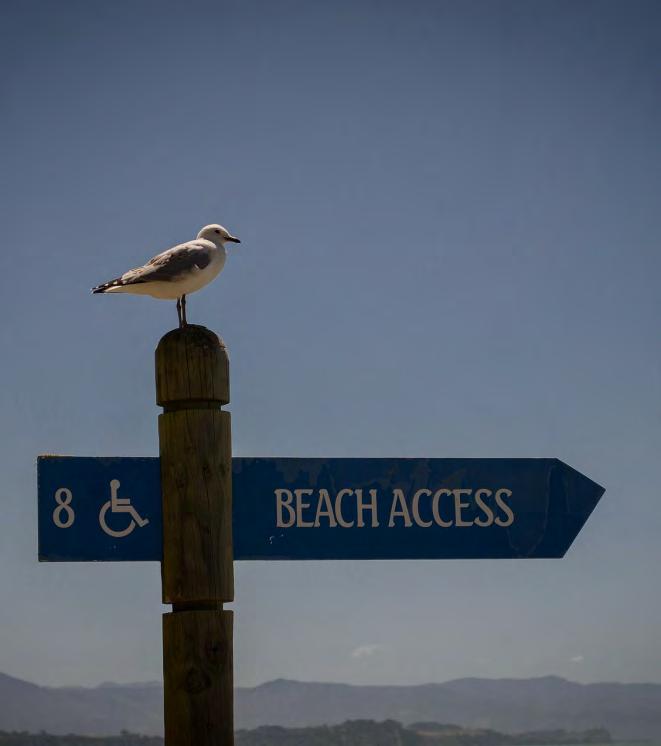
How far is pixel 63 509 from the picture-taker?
5.89 m

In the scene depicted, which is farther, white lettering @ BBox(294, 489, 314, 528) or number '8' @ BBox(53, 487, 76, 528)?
white lettering @ BBox(294, 489, 314, 528)

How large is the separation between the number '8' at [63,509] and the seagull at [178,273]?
1.04 metres

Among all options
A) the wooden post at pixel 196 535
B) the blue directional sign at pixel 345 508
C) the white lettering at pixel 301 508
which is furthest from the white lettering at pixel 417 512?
the wooden post at pixel 196 535

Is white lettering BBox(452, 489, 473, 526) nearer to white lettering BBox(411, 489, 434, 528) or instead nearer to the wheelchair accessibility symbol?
white lettering BBox(411, 489, 434, 528)

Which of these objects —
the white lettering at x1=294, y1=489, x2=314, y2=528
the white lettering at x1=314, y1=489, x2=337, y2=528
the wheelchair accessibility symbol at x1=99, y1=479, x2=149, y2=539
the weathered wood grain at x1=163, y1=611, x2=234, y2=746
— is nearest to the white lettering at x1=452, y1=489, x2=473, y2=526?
the white lettering at x1=314, y1=489, x2=337, y2=528

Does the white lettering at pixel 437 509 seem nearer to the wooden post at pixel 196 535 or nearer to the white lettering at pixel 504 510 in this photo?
the white lettering at pixel 504 510

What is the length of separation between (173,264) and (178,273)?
8 cm

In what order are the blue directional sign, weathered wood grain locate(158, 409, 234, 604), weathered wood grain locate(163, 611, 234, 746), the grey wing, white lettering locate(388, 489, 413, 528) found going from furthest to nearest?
the grey wing, white lettering locate(388, 489, 413, 528), the blue directional sign, weathered wood grain locate(158, 409, 234, 604), weathered wood grain locate(163, 611, 234, 746)

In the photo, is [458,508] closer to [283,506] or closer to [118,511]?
[283,506]

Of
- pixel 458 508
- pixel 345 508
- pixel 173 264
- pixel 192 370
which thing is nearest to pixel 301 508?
pixel 345 508

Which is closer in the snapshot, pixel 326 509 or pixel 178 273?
pixel 326 509

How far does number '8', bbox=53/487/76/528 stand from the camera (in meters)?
5.87

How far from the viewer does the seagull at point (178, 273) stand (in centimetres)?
663

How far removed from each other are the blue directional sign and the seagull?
3.16 feet
